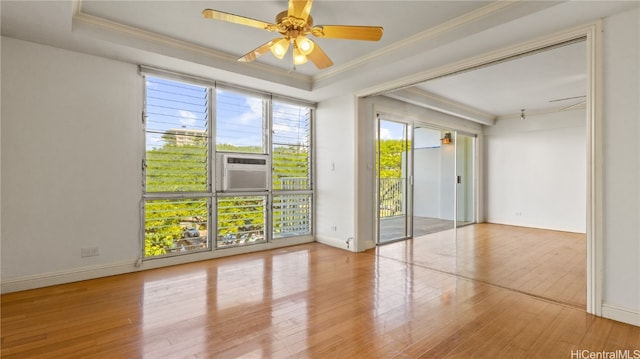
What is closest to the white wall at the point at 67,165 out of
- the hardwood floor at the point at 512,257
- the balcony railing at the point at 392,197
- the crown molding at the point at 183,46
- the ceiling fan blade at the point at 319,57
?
the crown molding at the point at 183,46

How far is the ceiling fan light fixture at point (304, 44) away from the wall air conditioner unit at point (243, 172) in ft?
7.43

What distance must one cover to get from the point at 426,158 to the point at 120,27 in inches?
291

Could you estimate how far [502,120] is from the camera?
7.40 metres

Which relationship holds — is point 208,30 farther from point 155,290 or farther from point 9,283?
point 9,283

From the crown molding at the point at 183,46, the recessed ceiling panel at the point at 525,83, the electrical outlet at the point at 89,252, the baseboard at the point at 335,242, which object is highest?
the recessed ceiling panel at the point at 525,83

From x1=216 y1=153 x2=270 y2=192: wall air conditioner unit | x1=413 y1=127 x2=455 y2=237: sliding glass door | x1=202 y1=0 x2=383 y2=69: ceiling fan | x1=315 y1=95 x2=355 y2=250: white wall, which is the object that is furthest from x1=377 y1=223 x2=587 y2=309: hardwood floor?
x1=202 y1=0 x2=383 y2=69: ceiling fan

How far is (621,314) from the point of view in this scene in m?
2.37

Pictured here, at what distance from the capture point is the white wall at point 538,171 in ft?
20.7

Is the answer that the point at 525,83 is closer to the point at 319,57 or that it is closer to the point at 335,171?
the point at 335,171

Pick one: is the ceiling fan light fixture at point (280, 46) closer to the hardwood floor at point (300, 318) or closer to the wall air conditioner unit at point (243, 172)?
the wall air conditioner unit at point (243, 172)

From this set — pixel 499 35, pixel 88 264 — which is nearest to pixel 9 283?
pixel 88 264

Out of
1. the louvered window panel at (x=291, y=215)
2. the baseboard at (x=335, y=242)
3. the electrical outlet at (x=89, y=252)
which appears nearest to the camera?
the electrical outlet at (x=89, y=252)

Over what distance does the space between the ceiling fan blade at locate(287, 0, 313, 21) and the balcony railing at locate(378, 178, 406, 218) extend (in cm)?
355

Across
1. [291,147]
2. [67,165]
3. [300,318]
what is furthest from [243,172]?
[300,318]
